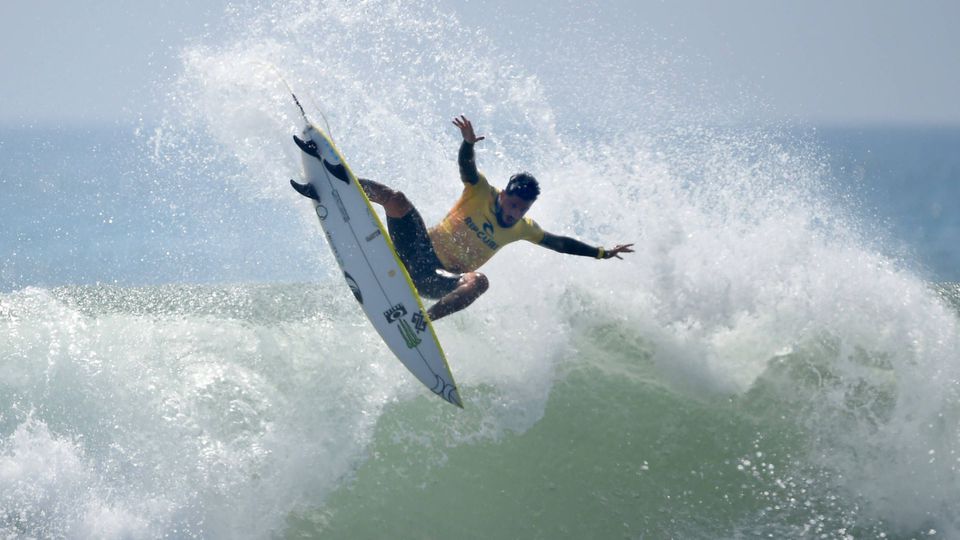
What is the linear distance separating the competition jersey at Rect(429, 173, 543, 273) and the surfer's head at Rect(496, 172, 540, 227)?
0.29ft

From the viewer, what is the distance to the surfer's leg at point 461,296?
609 cm

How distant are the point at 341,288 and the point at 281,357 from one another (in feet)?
4.68

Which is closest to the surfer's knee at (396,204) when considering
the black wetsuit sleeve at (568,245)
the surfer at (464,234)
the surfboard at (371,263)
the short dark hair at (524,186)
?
the surfer at (464,234)

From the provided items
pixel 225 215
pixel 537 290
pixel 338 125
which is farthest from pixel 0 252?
pixel 537 290

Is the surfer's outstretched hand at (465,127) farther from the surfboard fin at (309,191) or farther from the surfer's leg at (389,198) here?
the surfboard fin at (309,191)

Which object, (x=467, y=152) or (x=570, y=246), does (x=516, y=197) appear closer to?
(x=467, y=152)

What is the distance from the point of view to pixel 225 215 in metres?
17.4

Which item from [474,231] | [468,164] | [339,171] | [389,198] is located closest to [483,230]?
[474,231]

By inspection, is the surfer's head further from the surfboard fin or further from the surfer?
the surfboard fin

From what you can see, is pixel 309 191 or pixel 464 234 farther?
pixel 464 234

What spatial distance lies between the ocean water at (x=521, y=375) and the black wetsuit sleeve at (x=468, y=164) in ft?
5.05

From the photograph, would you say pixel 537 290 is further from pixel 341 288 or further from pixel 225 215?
pixel 225 215

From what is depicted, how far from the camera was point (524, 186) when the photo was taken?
6.11m

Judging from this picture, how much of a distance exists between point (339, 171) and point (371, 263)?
707mm
